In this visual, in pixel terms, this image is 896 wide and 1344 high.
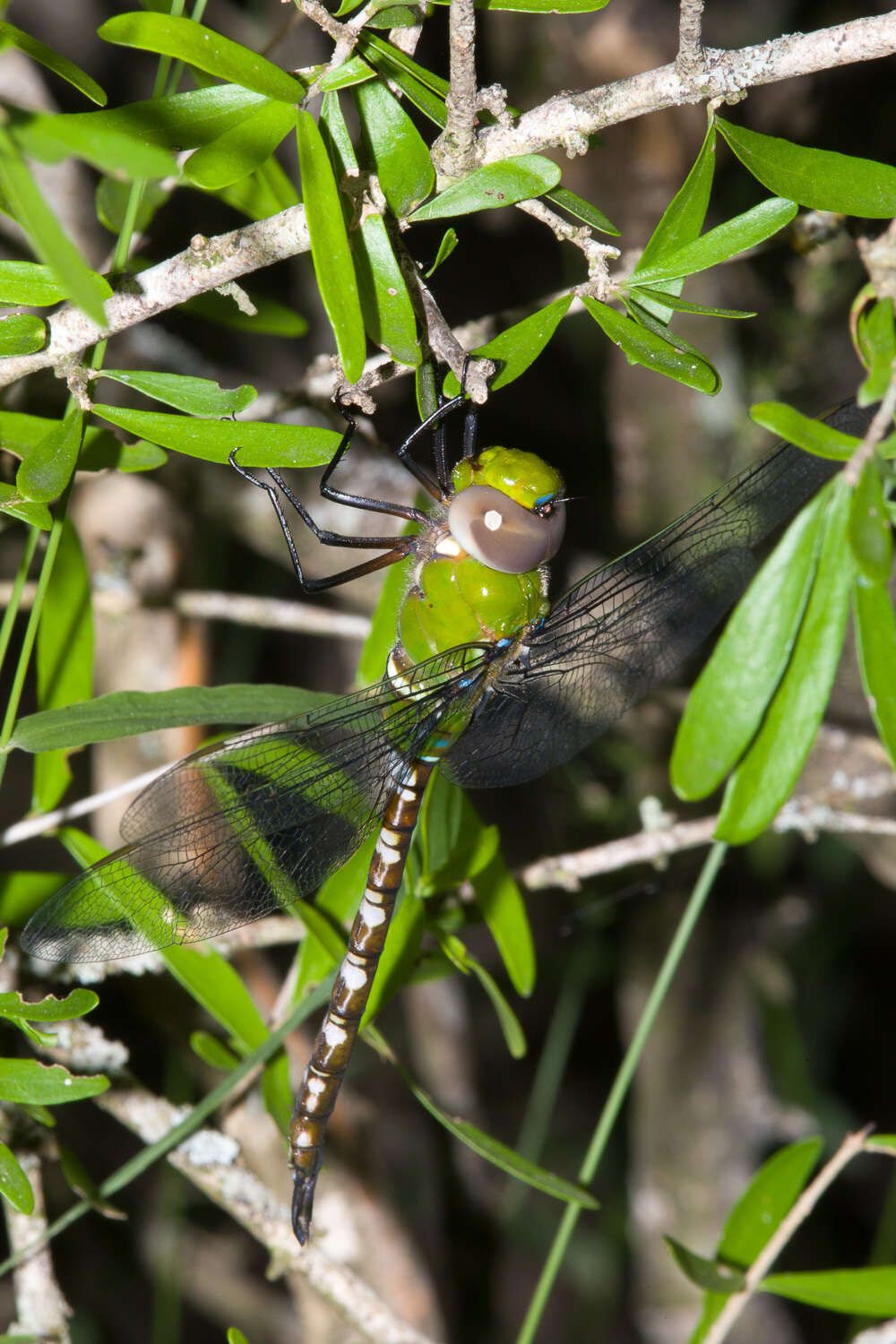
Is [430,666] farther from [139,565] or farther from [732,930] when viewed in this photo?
[732,930]

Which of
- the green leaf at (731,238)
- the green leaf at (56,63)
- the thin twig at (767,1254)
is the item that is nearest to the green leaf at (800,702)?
the green leaf at (731,238)

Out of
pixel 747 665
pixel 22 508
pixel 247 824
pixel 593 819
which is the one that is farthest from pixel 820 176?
pixel 593 819

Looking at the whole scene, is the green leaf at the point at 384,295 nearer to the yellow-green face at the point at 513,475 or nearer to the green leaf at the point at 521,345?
the green leaf at the point at 521,345

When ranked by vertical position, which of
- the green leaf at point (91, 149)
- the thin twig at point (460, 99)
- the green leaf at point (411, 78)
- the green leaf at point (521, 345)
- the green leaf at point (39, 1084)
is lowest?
the green leaf at point (39, 1084)

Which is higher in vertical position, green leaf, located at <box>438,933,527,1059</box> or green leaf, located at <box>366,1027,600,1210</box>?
green leaf, located at <box>438,933,527,1059</box>

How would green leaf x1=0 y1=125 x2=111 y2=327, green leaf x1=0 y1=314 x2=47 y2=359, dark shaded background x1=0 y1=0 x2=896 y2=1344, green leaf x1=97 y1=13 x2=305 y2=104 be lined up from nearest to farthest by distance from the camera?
green leaf x1=0 y1=125 x2=111 y2=327 < green leaf x1=97 y1=13 x2=305 y2=104 < green leaf x1=0 y1=314 x2=47 y2=359 < dark shaded background x1=0 y1=0 x2=896 y2=1344

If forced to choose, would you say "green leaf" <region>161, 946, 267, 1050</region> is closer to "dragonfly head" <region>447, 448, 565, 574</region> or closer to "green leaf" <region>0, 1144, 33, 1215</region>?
"green leaf" <region>0, 1144, 33, 1215</region>

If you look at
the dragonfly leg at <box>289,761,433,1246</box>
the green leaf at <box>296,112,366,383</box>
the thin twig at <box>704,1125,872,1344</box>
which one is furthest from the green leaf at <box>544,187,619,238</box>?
the thin twig at <box>704,1125,872,1344</box>
